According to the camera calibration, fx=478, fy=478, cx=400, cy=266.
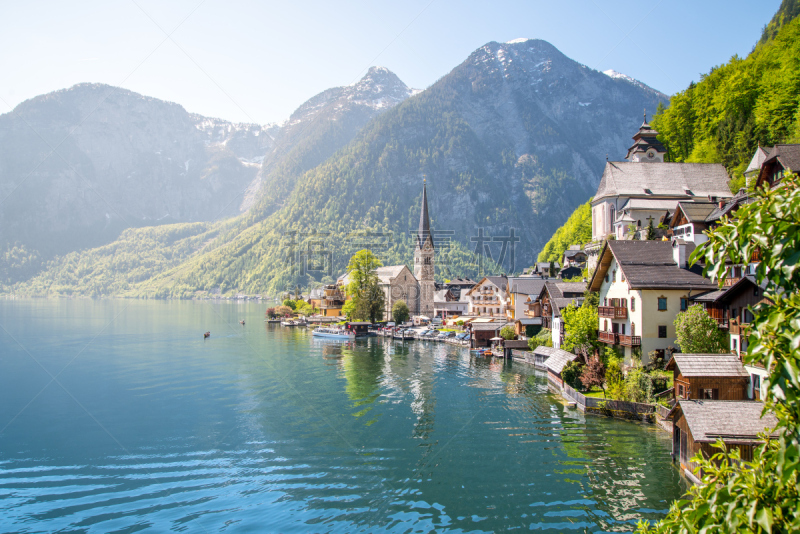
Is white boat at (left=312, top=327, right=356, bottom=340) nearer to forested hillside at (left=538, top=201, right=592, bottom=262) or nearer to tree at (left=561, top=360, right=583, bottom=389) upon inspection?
forested hillside at (left=538, top=201, right=592, bottom=262)

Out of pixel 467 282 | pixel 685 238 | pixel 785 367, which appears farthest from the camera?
pixel 467 282

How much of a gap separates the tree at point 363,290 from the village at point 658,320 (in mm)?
30439

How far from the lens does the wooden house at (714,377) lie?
2852 cm

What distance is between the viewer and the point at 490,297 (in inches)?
3935

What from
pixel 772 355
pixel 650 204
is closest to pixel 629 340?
pixel 772 355

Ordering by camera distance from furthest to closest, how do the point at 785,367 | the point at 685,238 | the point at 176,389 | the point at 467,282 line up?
the point at 467,282
the point at 176,389
the point at 685,238
the point at 785,367

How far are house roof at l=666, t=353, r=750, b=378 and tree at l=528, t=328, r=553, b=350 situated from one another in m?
32.8

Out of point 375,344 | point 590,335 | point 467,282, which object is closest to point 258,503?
point 590,335

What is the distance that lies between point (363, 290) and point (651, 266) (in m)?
75.2

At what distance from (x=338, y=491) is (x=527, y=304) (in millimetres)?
59909

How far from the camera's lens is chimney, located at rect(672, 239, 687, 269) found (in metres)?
38.6

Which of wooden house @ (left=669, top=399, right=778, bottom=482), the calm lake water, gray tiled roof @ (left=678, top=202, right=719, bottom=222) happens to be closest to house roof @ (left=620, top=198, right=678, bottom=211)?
gray tiled roof @ (left=678, top=202, right=719, bottom=222)

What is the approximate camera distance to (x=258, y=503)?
23.0 meters

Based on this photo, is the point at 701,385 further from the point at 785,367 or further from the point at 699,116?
the point at 699,116
